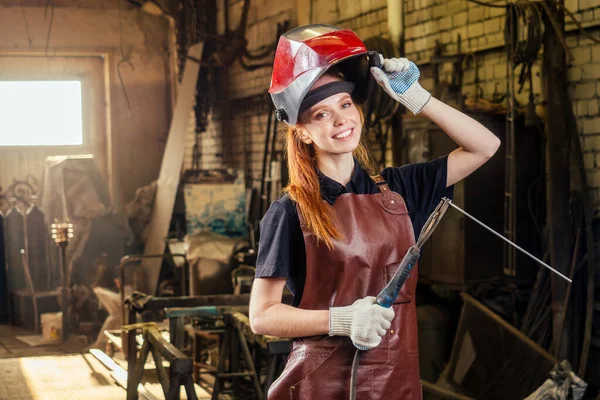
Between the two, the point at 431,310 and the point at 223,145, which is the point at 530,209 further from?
the point at 223,145

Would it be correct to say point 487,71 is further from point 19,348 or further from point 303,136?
point 19,348

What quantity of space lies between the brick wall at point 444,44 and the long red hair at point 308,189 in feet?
10.4

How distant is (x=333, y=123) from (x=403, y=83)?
0.61 ft

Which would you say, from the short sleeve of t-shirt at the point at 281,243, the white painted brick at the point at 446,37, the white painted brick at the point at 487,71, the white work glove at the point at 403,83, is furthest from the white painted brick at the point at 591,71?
the short sleeve of t-shirt at the point at 281,243

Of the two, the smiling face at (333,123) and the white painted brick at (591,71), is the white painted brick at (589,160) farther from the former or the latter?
the smiling face at (333,123)

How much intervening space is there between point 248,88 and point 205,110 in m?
1.16

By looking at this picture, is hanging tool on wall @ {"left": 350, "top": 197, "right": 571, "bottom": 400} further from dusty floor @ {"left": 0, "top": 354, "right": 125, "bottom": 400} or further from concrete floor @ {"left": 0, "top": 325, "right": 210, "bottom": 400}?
dusty floor @ {"left": 0, "top": 354, "right": 125, "bottom": 400}

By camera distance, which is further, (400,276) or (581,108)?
(581,108)

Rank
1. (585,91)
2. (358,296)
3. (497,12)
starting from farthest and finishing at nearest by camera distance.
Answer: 1. (497,12)
2. (585,91)
3. (358,296)

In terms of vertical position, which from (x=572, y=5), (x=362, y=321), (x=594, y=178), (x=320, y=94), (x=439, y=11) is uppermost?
(x=439, y=11)

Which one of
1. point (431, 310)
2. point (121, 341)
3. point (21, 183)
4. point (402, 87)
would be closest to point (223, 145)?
point (21, 183)

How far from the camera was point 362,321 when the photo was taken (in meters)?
1.97

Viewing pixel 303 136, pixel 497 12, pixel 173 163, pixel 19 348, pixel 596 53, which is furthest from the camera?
pixel 173 163

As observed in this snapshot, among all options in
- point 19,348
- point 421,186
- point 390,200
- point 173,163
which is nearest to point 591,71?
Result: point 421,186
